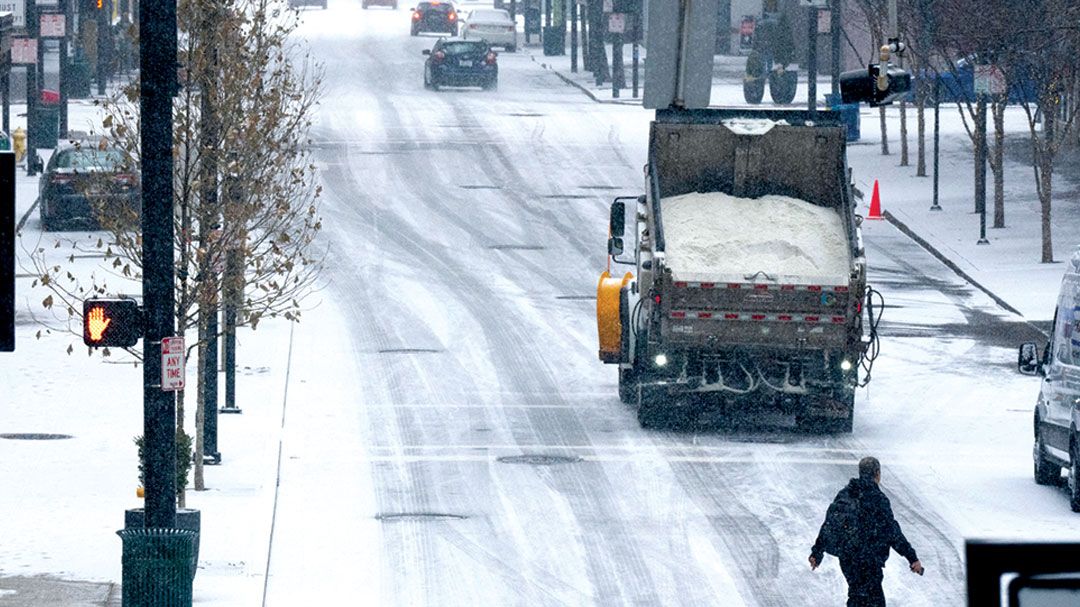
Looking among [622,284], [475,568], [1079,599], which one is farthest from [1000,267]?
[1079,599]

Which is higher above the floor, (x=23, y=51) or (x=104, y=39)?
(x=104, y=39)

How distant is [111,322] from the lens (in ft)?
36.7

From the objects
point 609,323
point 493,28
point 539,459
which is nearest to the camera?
point 539,459

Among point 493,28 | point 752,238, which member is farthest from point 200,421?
point 493,28

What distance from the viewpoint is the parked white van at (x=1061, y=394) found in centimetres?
1592

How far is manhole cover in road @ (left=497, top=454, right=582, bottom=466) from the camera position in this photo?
18.5m

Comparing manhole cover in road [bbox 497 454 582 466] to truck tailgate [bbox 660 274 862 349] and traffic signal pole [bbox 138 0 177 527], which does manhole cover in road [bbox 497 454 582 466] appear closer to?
truck tailgate [bbox 660 274 862 349]

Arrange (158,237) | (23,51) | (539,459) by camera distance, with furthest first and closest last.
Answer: (23,51) < (539,459) < (158,237)

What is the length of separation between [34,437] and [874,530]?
11.3 meters

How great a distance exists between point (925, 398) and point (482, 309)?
834 cm

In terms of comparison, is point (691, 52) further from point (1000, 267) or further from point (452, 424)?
point (1000, 267)

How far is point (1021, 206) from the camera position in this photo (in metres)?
38.8

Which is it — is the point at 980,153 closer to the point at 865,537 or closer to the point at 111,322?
the point at 865,537

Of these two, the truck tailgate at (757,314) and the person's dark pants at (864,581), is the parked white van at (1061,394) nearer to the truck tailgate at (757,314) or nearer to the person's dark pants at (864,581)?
the truck tailgate at (757,314)
